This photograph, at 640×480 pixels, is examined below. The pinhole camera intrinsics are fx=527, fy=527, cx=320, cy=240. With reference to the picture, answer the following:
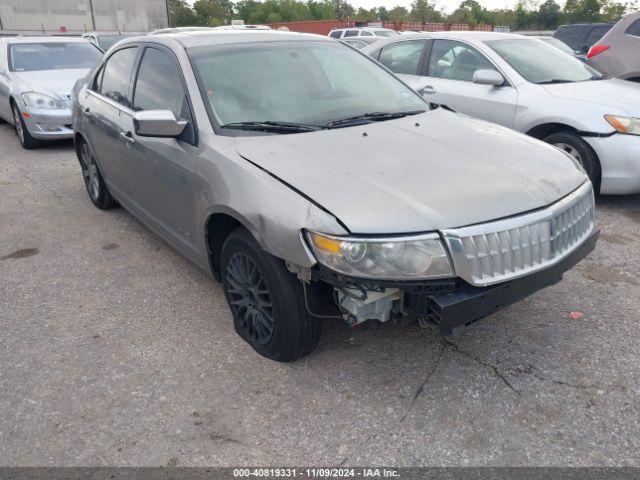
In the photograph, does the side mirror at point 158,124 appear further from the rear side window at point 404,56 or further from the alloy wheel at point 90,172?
the rear side window at point 404,56

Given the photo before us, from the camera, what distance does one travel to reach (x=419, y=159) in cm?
278

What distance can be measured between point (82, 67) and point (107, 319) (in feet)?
22.7

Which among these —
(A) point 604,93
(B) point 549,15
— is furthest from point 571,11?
(A) point 604,93

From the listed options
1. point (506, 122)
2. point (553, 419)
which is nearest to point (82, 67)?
point (506, 122)

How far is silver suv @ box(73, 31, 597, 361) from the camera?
227cm

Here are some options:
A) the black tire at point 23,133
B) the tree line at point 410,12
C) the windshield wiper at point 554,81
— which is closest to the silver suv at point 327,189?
the windshield wiper at point 554,81

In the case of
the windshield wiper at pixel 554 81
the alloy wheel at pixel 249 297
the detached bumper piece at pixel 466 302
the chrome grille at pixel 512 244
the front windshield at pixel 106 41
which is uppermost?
the front windshield at pixel 106 41

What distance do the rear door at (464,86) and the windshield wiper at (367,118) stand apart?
202 cm

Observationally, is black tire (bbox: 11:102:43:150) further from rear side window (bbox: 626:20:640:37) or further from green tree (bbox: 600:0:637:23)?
green tree (bbox: 600:0:637:23)

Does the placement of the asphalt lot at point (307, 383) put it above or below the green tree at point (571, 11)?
below

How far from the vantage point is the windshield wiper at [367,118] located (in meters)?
3.18

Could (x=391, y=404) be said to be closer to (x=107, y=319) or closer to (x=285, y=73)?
(x=107, y=319)

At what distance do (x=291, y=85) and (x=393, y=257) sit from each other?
5.31 feet

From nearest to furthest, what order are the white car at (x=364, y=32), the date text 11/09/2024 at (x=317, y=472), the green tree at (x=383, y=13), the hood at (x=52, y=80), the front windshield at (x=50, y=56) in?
1. the date text 11/09/2024 at (x=317, y=472)
2. the hood at (x=52, y=80)
3. the front windshield at (x=50, y=56)
4. the white car at (x=364, y=32)
5. the green tree at (x=383, y=13)
